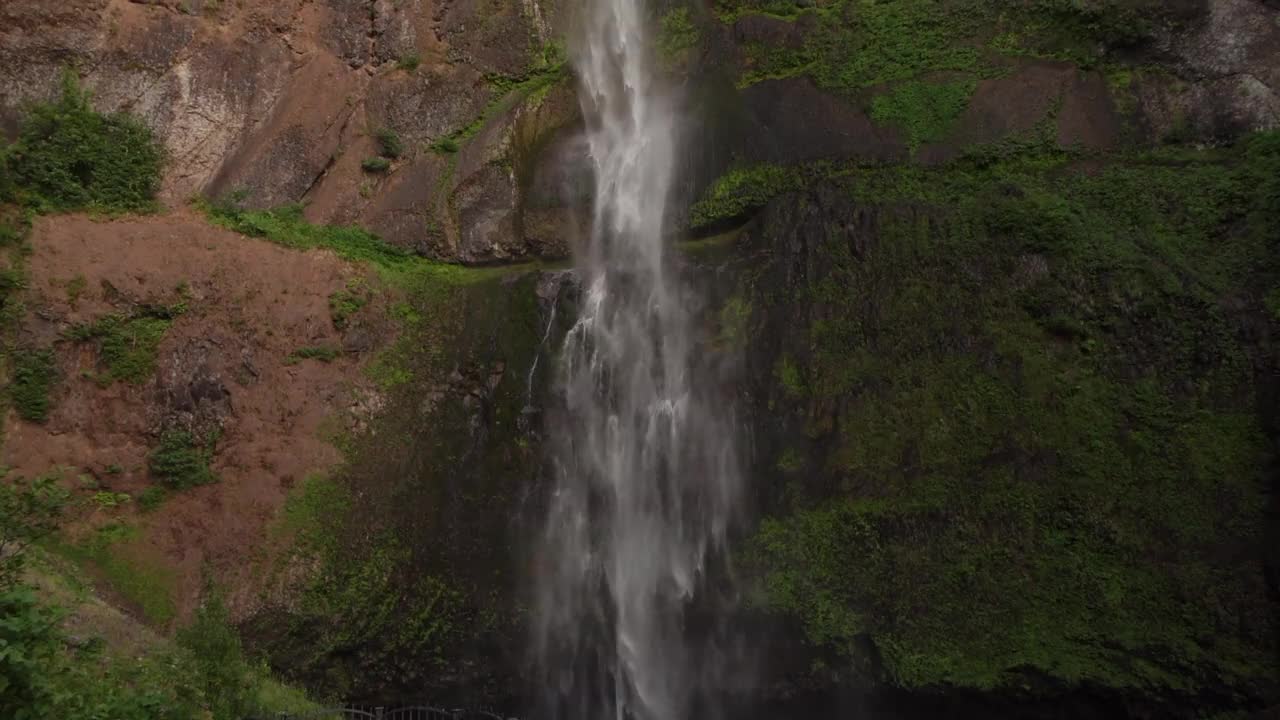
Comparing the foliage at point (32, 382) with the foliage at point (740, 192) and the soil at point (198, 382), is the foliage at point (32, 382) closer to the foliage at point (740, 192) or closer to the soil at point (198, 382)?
the soil at point (198, 382)

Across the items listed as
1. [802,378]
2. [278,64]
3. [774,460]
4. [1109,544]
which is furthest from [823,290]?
[278,64]

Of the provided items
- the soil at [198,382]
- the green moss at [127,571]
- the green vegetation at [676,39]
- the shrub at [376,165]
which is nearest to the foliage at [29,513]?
the green moss at [127,571]

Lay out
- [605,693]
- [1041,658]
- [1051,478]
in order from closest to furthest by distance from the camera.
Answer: [1041,658] < [1051,478] < [605,693]

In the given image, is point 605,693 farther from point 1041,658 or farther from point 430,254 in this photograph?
point 430,254

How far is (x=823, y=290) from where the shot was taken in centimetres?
1531

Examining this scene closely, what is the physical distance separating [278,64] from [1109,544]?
18176 mm

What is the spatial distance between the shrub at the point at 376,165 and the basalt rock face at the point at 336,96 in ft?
0.54

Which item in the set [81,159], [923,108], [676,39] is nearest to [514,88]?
[676,39]

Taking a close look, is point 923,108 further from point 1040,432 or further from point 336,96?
point 336,96

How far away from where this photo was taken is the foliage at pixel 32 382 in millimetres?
14180

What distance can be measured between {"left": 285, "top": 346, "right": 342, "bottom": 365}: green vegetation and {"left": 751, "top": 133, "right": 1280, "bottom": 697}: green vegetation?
789 centimetres

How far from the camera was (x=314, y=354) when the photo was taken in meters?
16.2

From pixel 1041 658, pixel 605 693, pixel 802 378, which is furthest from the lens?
pixel 802 378

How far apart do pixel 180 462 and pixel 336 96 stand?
8968 mm
